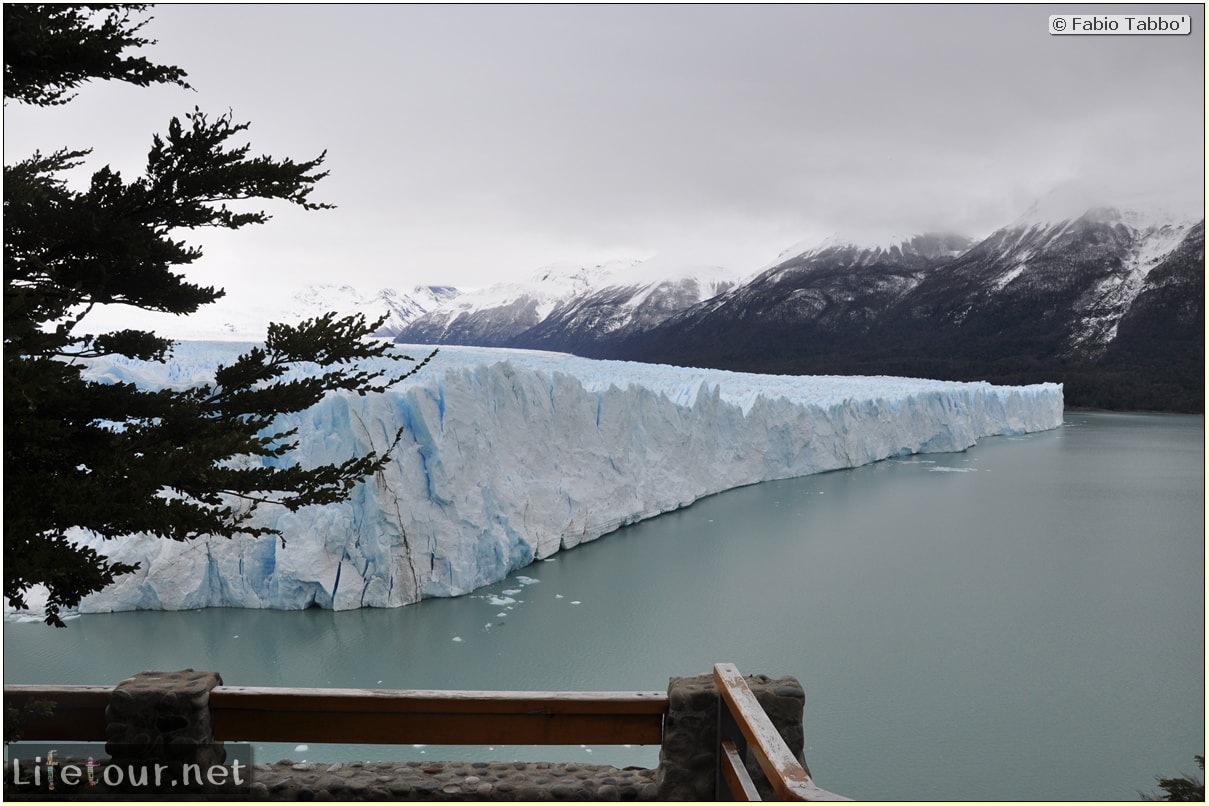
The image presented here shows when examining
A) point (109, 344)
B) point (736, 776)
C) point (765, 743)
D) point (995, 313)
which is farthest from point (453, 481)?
point (995, 313)

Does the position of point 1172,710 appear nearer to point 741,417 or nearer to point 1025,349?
point 741,417

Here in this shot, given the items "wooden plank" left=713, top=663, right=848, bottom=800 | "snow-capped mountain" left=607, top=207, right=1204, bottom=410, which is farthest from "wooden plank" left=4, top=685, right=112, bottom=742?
"snow-capped mountain" left=607, top=207, right=1204, bottom=410

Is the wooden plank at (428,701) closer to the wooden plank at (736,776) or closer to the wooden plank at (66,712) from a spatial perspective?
the wooden plank at (736,776)

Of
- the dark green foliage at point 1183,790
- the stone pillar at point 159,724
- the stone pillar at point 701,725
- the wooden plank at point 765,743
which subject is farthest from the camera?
the dark green foliage at point 1183,790

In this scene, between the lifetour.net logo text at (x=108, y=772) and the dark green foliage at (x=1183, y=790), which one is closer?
the lifetour.net logo text at (x=108, y=772)

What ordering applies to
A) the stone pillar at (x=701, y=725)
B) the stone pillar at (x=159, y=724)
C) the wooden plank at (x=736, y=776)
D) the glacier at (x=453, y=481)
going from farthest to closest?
the glacier at (x=453, y=481) < the stone pillar at (x=701, y=725) < the stone pillar at (x=159, y=724) < the wooden plank at (x=736, y=776)

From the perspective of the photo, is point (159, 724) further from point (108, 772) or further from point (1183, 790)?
point (1183, 790)

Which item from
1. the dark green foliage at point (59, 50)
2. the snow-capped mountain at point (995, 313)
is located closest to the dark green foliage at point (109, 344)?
the dark green foliage at point (59, 50)
